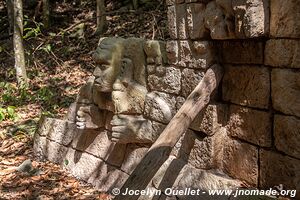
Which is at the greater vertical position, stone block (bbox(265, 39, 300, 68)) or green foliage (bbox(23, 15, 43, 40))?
green foliage (bbox(23, 15, 43, 40))

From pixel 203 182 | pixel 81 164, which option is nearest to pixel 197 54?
pixel 203 182

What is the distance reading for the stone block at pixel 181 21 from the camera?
12.7ft

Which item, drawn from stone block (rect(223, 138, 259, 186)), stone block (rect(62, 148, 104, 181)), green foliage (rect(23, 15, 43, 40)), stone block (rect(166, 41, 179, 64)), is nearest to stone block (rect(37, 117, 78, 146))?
stone block (rect(62, 148, 104, 181))

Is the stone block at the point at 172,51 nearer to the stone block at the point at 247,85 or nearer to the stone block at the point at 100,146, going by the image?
the stone block at the point at 247,85

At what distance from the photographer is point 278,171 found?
3156 mm

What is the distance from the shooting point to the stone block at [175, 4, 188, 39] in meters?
3.86

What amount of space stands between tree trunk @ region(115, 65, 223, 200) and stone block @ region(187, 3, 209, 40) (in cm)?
35

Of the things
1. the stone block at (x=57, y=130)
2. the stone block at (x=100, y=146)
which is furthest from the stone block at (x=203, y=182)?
the stone block at (x=57, y=130)

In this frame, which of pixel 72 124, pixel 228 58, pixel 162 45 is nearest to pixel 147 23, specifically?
pixel 72 124

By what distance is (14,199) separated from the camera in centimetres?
449

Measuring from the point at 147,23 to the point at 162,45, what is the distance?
738 cm

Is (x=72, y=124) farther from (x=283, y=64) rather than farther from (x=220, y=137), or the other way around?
(x=283, y=64)

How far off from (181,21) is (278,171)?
1.73m

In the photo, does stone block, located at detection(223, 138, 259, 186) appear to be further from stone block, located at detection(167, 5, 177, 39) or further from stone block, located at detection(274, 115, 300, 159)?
stone block, located at detection(167, 5, 177, 39)
